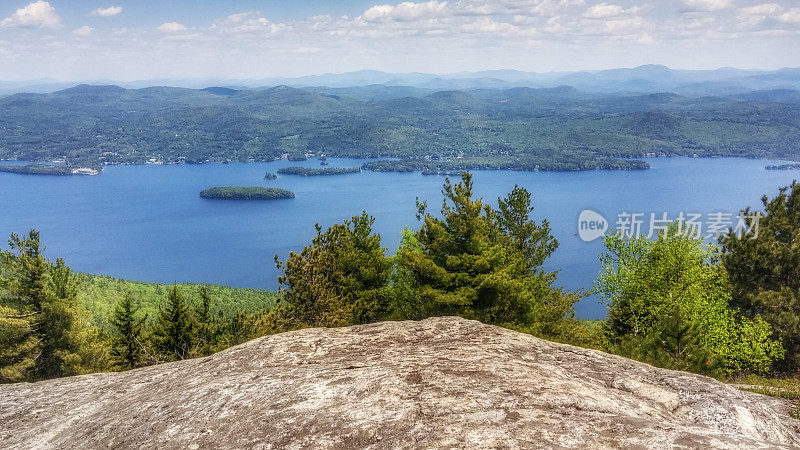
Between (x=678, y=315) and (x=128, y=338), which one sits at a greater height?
(x=678, y=315)

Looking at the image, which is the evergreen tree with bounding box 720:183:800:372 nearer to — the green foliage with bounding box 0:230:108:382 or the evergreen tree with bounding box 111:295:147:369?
the evergreen tree with bounding box 111:295:147:369

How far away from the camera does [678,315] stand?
21641mm

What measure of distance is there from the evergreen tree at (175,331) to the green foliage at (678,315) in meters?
27.7

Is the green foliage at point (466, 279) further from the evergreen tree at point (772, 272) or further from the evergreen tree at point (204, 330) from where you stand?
the evergreen tree at point (204, 330)

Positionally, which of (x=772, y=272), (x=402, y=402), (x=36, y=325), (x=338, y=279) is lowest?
(x=36, y=325)

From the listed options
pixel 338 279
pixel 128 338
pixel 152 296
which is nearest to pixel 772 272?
pixel 338 279

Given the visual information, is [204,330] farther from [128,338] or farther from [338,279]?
[338,279]

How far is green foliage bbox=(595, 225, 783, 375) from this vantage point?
21.4 meters

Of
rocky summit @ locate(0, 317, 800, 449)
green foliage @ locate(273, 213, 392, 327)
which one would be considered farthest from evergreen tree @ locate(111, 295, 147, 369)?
rocky summit @ locate(0, 317, 800, 449)

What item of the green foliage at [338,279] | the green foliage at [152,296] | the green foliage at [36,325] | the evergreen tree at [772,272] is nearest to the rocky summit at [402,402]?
the green foliage at [338,279]

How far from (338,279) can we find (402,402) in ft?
64.9

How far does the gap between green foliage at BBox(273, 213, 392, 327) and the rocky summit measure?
12418 millimetres

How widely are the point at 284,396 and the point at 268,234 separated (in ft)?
568

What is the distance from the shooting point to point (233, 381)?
1050 cm
